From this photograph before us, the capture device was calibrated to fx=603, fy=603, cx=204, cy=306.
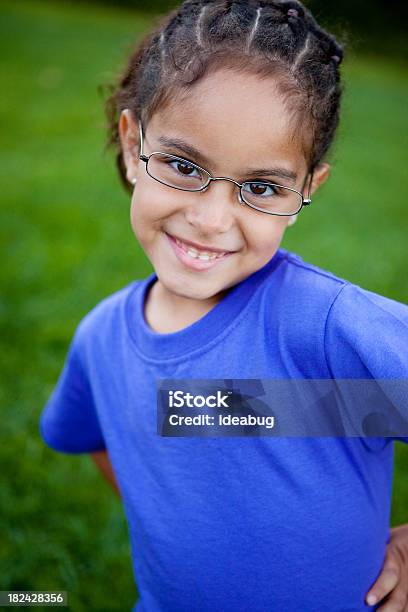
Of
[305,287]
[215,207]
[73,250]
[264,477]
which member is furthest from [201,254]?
[73,250]

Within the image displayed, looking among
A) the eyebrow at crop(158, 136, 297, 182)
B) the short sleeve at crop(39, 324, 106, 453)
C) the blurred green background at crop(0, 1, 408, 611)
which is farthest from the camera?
the blurred green background at crop(0, 1, 408, 611)

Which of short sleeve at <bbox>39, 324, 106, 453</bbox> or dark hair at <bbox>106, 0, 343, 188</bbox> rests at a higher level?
dark hair at <bbox>106, 0, 343, 188</bbox>

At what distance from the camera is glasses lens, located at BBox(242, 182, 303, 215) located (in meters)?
1.18

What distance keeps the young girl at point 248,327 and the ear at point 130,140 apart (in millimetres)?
15

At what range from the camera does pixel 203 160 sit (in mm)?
1155

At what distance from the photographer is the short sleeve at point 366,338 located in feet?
3.44

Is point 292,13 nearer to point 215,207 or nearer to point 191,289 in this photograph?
point 215,207

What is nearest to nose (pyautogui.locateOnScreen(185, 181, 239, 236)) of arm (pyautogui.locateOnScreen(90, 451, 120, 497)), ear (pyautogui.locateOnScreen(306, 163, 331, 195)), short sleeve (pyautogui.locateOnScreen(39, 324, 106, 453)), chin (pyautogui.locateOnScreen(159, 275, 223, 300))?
chin (pyautogui.locateOnScreen(159, 275, 223, 300))

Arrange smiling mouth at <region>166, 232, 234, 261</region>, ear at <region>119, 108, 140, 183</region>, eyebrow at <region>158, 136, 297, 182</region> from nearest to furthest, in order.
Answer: eyebrow at <region>158, 136, 297, 182</region> < smiling mouth at <region>166, 232, 234, 261</region> < ear at <region>119, 108, 140, 183</region>

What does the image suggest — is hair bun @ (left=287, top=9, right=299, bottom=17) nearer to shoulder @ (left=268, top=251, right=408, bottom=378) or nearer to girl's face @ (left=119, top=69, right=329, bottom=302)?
girl's face @ (left=119, top=69, right=329, bottom=302)

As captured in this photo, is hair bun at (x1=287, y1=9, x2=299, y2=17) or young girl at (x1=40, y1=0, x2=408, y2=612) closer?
young girl at (x1=40, y1=0, x2=408, y2=612)

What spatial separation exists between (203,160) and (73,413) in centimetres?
92

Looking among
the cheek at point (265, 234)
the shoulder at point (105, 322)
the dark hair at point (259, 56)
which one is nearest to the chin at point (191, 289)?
the cheek at point (265, 234)

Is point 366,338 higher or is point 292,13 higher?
point 292,13
